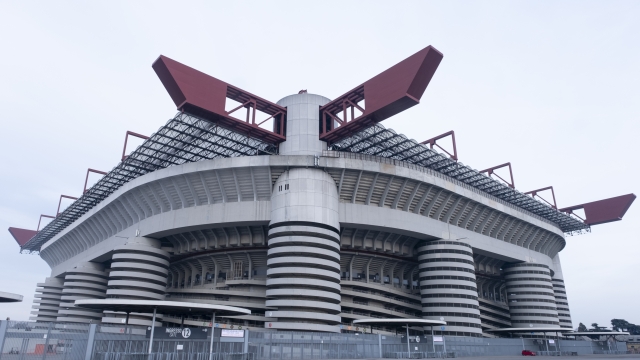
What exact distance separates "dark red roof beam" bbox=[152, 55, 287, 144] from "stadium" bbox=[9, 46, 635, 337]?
6.1 inches

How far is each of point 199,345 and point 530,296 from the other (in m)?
69.2

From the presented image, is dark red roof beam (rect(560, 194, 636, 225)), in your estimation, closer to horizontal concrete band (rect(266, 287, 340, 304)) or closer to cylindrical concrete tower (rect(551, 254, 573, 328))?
cylindrical concrete tower (rect(551, 254, 573, 328))

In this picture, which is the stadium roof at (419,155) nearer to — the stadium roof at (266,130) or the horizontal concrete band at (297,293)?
the stadium roof at (266,130)

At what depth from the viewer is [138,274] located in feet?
208

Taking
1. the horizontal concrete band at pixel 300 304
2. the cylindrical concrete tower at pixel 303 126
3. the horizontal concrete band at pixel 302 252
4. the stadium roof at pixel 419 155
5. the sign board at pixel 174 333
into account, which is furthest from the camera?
the cylindrical concrete tower at pixel 303 126

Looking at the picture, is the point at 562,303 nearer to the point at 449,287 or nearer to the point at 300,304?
the point at 449,287

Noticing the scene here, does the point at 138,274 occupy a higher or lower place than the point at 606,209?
lower

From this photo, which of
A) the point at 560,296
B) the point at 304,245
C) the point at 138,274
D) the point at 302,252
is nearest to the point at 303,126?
the point at 304,245

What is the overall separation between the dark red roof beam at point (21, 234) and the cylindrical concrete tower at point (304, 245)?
108878 mm

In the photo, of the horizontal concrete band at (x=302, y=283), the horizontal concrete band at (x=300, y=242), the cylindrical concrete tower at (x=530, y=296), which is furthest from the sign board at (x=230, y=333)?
the cylindrical concrete tower at (x=530, y=296)

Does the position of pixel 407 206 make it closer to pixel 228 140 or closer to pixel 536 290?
pixel 228 140

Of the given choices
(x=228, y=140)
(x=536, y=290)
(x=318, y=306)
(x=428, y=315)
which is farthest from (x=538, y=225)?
(x=228, y=140)

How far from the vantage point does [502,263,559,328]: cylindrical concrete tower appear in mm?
82750

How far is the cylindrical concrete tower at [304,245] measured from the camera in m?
51.3
